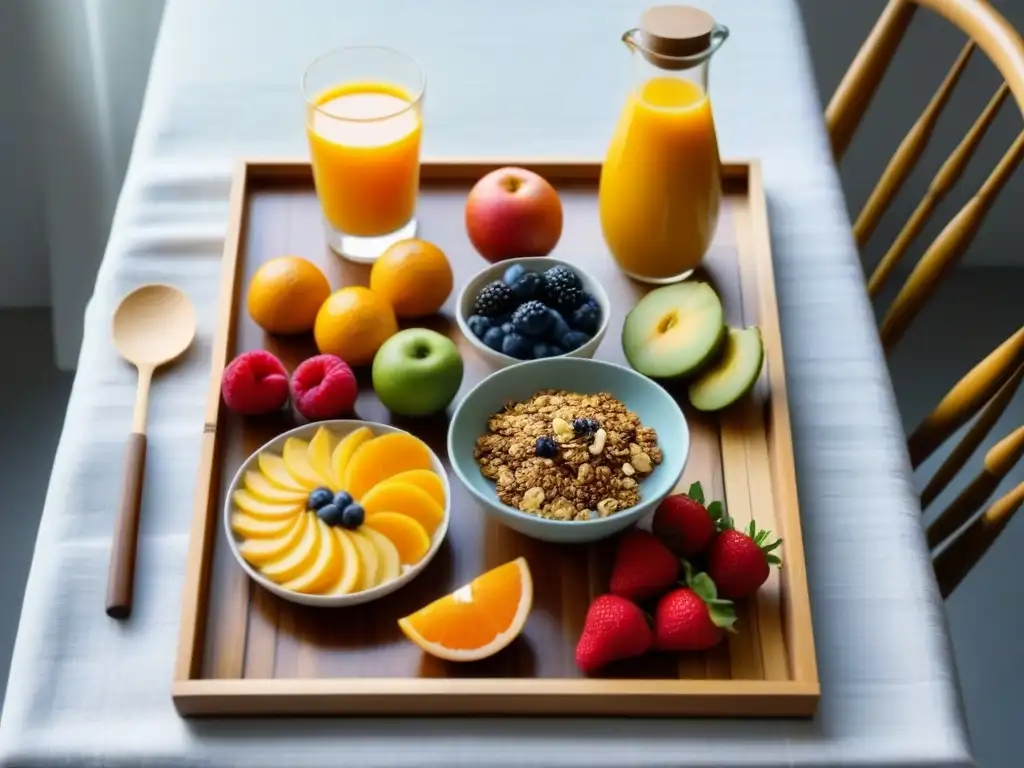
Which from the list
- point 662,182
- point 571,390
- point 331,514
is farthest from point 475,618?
point 662,182

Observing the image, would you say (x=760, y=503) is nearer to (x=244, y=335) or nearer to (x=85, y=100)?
(x=244, y=335)

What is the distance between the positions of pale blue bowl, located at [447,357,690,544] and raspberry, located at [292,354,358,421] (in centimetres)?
10

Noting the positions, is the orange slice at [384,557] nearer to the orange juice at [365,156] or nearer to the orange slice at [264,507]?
the orange slice at [264,507]

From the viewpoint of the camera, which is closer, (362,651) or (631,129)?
(362,651)

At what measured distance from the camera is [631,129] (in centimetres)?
106

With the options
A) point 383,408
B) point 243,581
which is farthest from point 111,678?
point 383,408

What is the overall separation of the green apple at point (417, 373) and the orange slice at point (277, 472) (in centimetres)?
11

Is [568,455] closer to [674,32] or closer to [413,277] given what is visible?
[413,277]

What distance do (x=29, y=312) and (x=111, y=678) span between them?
1.38 meters

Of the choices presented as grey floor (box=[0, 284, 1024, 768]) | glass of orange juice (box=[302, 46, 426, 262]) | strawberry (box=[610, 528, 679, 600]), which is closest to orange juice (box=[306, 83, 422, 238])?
glass of orange juice (box=[302, 46, 426, 262])

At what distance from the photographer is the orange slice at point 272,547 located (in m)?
0.87

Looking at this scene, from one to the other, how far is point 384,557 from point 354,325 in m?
0.23

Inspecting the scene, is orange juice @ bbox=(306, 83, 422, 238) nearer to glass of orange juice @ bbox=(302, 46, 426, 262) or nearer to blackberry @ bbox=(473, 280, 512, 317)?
glass of orange juice @ bbox=(302, 46, 426, 262)

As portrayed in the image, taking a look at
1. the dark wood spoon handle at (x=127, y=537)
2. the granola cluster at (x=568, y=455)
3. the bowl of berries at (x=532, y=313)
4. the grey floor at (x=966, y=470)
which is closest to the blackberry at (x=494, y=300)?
the bowl of berries at (x=532, y=313)
